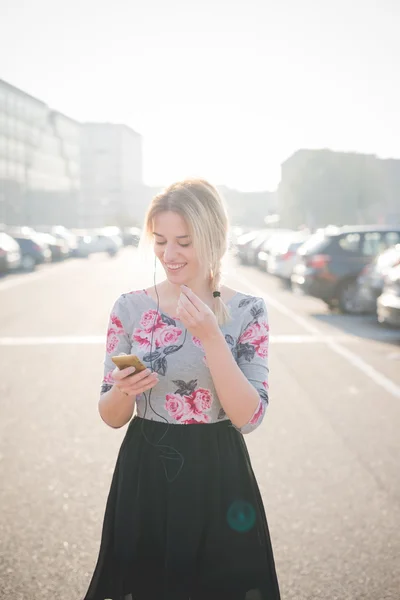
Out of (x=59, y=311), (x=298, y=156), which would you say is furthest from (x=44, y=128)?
(x=59, y=311)

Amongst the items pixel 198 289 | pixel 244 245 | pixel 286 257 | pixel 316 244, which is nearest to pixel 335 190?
pixel 244 245

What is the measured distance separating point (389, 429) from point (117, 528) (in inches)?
154

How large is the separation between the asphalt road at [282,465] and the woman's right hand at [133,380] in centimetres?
61

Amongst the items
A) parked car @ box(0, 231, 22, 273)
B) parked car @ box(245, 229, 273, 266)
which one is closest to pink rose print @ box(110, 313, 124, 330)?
parked car @ box(0, 231, 22, 273)

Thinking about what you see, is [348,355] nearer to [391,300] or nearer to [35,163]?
[391,300]

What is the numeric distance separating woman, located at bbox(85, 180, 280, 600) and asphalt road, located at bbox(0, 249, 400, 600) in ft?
0.93

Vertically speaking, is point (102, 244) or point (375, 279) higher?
point (375, 279)

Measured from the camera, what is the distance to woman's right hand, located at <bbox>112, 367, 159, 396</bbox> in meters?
2.11

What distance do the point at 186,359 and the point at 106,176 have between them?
12408 centimetres

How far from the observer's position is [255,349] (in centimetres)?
235

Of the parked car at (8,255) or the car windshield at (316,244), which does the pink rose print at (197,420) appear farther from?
the parked car at (8,255)

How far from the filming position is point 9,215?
230ft

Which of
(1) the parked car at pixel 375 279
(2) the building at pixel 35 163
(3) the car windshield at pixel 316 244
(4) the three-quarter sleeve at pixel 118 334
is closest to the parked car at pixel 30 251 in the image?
(3) the car windshield at pixel 316 244

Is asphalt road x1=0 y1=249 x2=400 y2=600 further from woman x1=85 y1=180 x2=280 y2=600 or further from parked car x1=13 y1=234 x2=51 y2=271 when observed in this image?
parked car x1=13 y1=234 x2=51 y2=271
